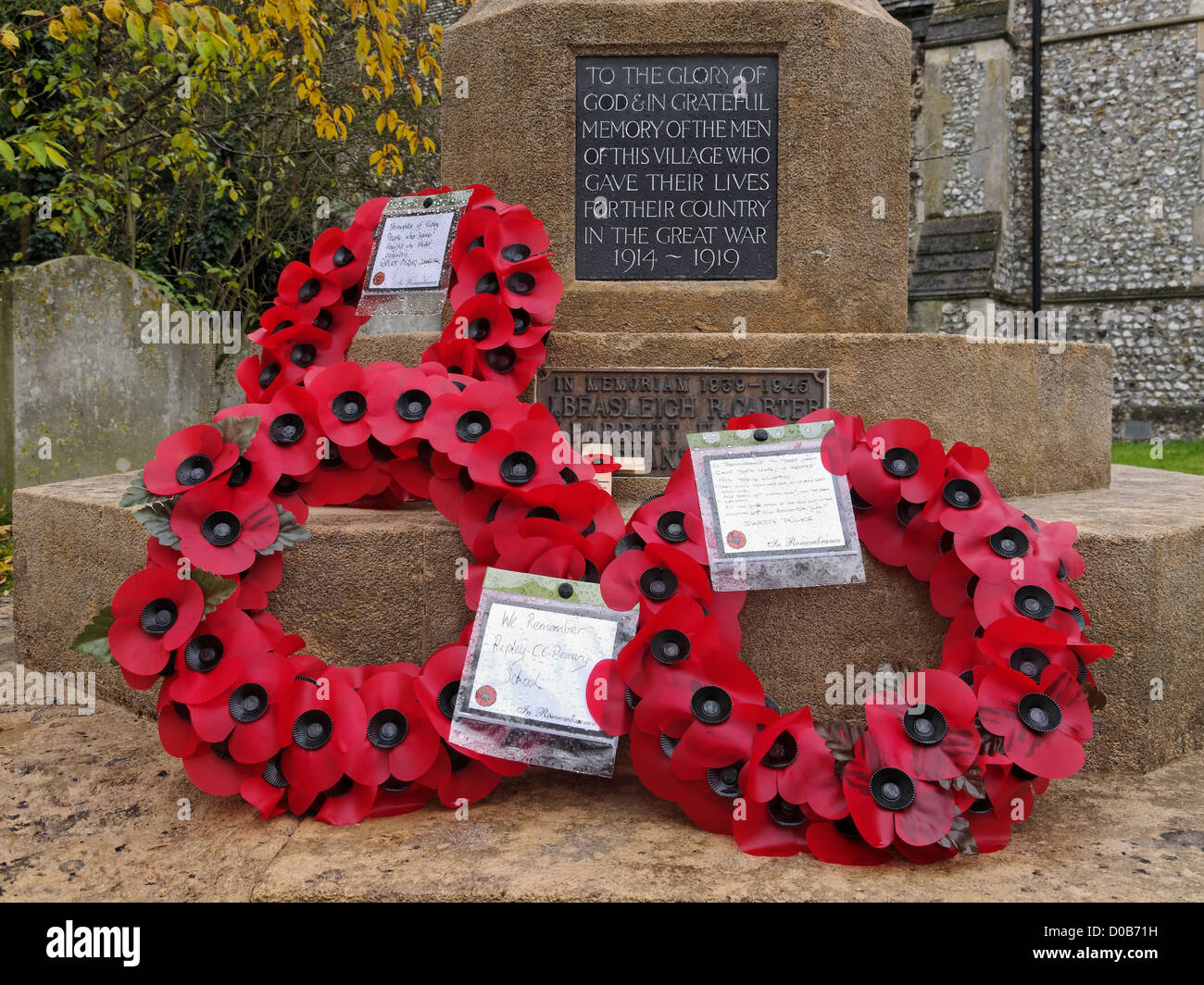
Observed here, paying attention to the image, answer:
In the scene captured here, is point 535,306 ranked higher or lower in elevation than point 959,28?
lower

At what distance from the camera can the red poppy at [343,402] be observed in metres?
2.36

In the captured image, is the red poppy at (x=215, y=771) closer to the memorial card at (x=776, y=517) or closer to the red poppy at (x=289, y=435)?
the red poppy at (x=289, y=435)

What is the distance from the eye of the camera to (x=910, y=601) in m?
2.49

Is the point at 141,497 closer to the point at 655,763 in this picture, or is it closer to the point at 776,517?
the point at 655,763

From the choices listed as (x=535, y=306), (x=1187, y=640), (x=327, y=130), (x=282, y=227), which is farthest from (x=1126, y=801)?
(x=282, y=227)

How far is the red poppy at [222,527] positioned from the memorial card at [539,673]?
546 millimetres

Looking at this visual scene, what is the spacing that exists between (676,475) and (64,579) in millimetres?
2001

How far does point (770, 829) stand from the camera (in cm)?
201

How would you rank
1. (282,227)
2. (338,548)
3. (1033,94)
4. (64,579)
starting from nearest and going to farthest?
(338,548) → (64,579) → (282,227) → (1033,94)

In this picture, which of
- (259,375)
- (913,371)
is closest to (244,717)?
(259,375)

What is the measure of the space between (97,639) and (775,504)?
1535 millimetres

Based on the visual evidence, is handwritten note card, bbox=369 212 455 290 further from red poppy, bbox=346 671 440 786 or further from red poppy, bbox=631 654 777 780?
red poppy, bbox=631 654 777 780

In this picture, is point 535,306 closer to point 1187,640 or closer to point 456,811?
point 456,811

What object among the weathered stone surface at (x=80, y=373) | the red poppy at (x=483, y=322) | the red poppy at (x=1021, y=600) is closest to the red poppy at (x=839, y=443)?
the red poppy at (x=1021, y=600)
